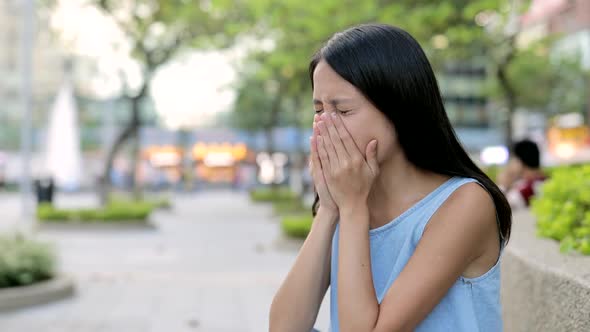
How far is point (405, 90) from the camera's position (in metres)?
1.84

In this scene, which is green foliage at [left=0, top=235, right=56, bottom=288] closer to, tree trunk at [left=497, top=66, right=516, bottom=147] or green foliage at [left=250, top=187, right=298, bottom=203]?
tree trunk at [left=497, top=66, right=516, bottom=147]

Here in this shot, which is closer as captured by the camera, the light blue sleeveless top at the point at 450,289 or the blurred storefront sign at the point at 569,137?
the light blue sleeveless top at the point at 450,289

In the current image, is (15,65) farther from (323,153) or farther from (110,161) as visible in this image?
(323,153)

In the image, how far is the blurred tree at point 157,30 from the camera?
23562 millimetres

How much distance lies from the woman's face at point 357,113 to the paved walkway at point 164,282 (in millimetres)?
1770

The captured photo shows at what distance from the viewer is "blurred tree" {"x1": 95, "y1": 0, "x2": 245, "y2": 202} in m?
23.6

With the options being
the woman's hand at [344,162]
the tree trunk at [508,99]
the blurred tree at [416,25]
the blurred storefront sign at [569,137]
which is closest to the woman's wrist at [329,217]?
the woman's hand at [344,162]

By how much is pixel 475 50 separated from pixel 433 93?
1911cm

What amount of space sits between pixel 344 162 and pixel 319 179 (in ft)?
0.47

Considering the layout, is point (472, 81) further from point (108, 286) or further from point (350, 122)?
point (350, 122)

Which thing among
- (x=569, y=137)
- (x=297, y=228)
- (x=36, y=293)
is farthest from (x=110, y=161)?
(x=569, y=137)

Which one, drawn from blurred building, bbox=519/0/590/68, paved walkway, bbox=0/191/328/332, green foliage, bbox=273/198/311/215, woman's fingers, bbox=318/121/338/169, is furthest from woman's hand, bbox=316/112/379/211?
blurred building, bbox=519/0/590/68

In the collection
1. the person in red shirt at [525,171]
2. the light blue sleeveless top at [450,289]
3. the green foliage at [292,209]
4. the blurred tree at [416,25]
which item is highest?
the blurred tree at [416,25]

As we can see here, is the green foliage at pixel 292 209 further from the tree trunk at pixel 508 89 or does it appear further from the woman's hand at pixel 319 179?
Result: the woman's hand at pixel 319 179
